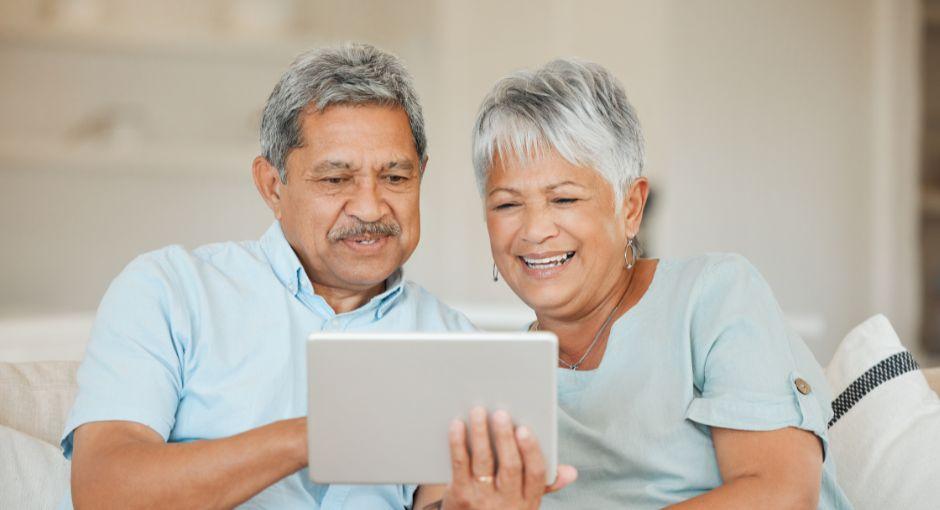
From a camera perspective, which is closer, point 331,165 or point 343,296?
point 331,165

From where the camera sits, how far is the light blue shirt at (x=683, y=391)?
1485mm

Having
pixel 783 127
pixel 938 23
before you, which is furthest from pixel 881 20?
pixel 783 127

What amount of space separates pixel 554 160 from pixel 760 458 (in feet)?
1.80

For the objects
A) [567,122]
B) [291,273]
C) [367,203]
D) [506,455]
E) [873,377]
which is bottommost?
[873,377]

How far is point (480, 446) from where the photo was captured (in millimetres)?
1191

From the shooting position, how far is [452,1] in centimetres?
478

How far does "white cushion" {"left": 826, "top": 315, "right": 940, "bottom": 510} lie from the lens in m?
1.73

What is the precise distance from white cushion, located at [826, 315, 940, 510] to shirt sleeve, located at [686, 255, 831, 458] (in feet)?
0.81

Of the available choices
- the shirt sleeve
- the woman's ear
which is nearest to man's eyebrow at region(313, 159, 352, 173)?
the woman's ear

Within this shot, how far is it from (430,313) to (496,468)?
0.59 meters

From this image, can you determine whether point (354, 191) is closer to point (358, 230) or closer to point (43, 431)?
point (358, 230)

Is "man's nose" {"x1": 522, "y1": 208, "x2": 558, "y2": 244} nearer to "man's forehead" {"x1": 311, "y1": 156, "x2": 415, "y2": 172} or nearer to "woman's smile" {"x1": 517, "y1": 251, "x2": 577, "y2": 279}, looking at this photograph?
"woman's smile" {"x1": 517, "y1": 251, "x2": 577, "y2": 279}

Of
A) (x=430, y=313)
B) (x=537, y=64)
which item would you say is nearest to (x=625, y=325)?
(x=430, y=313)

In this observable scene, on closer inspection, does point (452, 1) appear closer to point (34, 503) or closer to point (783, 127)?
point (783, 127)
